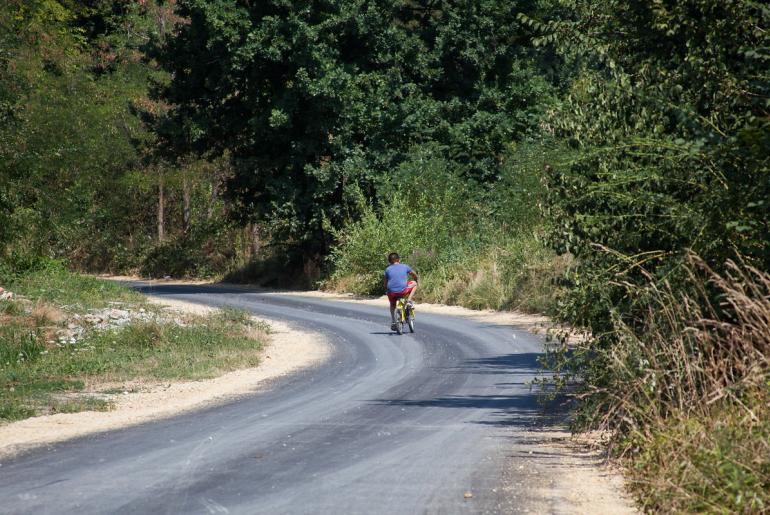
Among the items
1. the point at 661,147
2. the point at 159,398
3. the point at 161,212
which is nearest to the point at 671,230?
the point at 661,147

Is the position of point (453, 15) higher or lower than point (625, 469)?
higher

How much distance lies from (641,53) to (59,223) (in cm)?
2600

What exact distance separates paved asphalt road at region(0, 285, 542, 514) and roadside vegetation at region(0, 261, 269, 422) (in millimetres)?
2087

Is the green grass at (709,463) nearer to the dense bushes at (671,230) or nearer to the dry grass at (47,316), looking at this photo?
the dense bushes at (671,230)

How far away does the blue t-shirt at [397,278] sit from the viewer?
23.4 meters

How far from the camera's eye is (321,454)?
1047 centimetres

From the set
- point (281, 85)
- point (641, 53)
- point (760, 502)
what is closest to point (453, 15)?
point (281, 85)

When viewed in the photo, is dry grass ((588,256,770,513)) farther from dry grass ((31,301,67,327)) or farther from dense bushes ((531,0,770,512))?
dry grass ((31,301,67,327))

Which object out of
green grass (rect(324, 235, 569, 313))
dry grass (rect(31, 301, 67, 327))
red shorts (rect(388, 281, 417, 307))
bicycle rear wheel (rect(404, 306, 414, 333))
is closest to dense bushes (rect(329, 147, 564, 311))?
green grass (rect(324, 235, 569, 313))

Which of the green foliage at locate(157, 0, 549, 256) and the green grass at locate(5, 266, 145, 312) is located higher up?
the green foliage at locate(157, 0, 549, 256)

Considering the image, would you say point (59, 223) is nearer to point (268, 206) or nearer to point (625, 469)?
point (268, 206)

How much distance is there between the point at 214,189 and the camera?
2053 inches

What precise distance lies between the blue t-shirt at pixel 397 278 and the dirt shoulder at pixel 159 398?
77.5 inches

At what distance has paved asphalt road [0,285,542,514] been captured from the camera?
8.40 metres
